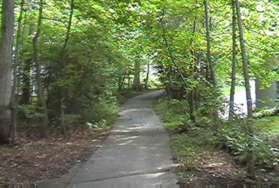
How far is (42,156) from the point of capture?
31.9 ft

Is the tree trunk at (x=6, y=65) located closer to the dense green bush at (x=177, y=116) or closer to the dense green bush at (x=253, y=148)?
the dense green bush at (x=253, y=148)

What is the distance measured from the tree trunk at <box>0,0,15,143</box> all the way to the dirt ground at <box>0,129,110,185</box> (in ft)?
1.85

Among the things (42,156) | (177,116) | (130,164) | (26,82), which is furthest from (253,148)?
(177,116)

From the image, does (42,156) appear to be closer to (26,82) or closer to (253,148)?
(253,148)

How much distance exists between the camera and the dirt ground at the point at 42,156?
7992 mm

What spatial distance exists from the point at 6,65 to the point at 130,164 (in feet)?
12.7

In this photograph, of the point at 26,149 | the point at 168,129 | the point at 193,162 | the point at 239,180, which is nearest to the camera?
the point at 239,180

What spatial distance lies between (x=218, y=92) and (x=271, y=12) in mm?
4730

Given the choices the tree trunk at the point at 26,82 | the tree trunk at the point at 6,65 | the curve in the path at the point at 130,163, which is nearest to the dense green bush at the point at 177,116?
the curve in the path at the point at 130,163

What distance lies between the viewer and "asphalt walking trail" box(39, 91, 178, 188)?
7484 mm

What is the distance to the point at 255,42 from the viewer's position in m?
15.1

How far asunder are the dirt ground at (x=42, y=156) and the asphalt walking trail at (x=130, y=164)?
0.36m

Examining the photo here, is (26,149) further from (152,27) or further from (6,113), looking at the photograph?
(152,27)

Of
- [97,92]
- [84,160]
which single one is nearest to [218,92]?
[84,160]
